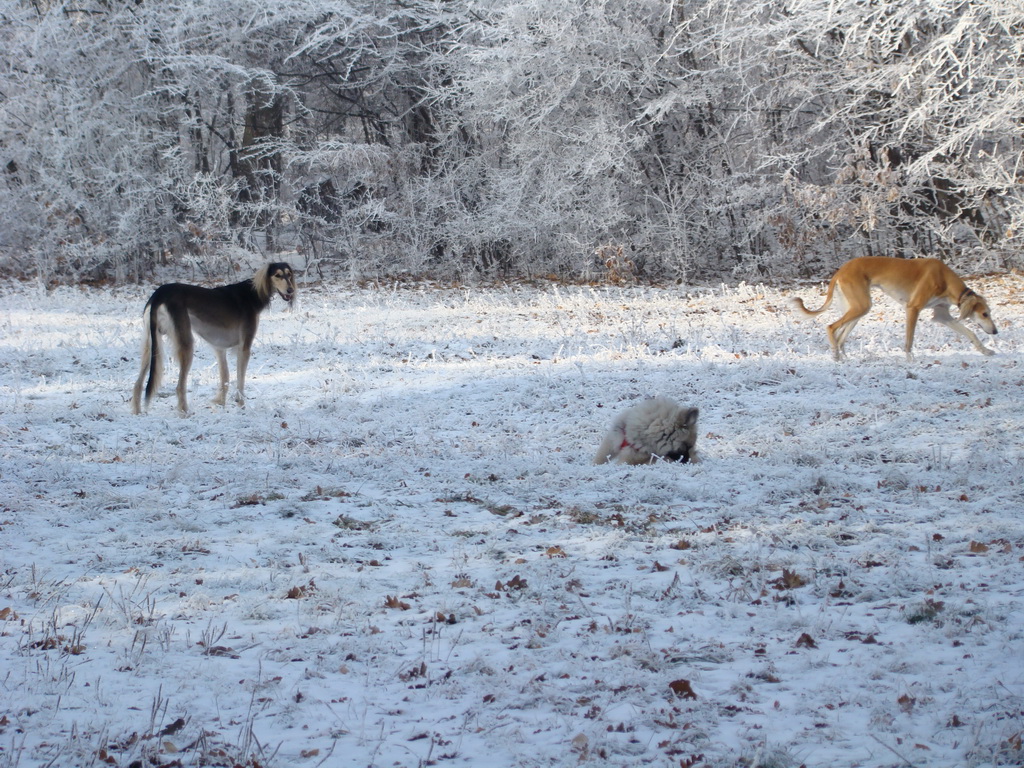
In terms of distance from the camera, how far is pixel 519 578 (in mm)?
4523

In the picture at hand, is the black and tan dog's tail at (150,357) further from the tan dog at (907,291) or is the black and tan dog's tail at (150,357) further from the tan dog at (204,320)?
the tan dog at (907,291)

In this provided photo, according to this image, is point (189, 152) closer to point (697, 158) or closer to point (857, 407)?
point (697, 158)

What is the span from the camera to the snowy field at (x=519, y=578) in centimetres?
310

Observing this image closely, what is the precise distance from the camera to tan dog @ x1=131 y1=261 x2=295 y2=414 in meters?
9.05

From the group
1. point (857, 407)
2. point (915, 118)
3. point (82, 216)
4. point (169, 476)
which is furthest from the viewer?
point (82, 216)

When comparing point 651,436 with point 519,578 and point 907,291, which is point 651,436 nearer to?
point 519,578

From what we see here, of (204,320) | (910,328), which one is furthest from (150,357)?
(910,328)

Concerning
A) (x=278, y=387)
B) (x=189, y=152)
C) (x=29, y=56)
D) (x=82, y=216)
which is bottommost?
(x=278, y=387)

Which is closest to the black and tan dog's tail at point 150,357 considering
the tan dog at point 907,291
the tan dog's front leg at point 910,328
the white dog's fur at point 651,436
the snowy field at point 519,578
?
the snowy field at point 519,578

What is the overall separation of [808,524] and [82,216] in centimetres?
2259

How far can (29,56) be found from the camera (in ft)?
73.9

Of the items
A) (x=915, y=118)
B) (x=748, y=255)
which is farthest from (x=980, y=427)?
(x=748, y=255)

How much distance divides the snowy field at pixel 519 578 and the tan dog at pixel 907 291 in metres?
1.01

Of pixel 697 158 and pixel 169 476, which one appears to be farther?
pixel 697 158
